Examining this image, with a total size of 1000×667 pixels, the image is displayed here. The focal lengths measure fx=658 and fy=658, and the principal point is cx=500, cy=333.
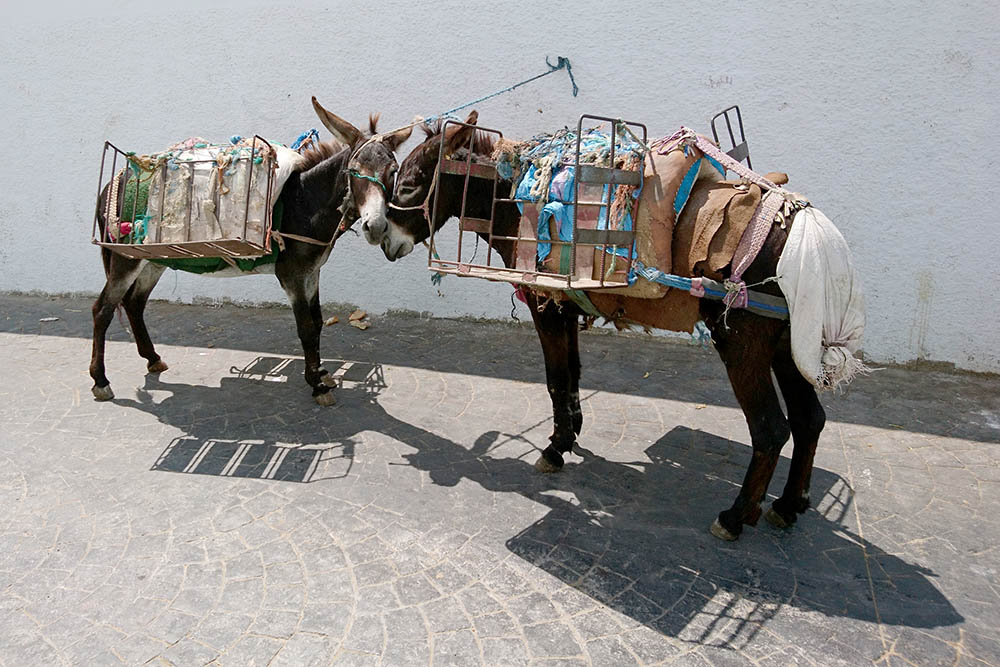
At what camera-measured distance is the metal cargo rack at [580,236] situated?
3000 millimetres

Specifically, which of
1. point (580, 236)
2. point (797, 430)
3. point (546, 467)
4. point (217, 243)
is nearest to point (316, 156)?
point (217, 243)

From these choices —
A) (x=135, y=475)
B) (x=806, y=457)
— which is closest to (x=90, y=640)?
(x=135, y=475)

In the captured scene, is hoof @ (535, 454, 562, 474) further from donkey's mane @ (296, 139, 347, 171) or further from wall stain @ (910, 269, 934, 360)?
wall stain @ (910, 269, 934, 360)

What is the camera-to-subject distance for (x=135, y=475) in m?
3.82

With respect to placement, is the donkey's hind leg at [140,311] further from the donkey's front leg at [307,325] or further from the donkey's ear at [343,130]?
the donkey's ear at [343,130]

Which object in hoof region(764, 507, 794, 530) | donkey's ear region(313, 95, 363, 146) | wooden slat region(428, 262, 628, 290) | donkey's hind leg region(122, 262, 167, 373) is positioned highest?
donkey's ear region(313, 95, 363, 146)

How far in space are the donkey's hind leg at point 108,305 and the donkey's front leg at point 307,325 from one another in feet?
3.83

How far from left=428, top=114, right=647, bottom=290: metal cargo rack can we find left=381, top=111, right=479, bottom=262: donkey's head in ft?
0.28

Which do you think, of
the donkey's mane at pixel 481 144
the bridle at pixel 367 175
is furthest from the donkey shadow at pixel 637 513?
the donkey's mane at pixel 481 144

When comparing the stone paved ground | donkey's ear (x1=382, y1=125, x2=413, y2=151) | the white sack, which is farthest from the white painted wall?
the white sack

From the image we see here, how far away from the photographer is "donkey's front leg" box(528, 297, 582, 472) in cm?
381

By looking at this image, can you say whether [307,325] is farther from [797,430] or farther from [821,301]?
[821,301]

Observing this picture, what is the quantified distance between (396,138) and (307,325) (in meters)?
1.51

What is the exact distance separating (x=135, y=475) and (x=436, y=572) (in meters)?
2.02
